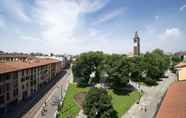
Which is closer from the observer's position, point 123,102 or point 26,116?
point 26,116

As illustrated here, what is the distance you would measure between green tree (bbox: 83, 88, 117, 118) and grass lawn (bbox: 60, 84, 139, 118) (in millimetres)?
6867

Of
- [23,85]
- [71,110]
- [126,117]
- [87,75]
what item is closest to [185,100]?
[126,117]

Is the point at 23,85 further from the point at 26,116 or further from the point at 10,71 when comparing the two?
the point at 26,116

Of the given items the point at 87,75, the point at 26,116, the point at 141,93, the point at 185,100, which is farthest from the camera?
the point at 87,75

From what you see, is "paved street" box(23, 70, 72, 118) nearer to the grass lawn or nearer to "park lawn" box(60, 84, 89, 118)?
"park lawn" box(60, 84, 89, 118)

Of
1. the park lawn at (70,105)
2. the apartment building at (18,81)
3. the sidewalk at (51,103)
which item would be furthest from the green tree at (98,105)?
the apartment building at (18,81)

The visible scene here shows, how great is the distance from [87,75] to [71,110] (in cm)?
2519

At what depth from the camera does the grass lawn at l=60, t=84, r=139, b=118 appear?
45.8 meters

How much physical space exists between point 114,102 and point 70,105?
37.4 ft

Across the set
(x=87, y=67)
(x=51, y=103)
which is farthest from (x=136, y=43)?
(x=51, y=103)

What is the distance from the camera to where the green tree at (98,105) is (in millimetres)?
37725

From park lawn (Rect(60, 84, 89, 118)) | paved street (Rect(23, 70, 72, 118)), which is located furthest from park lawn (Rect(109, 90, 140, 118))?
paved street (Rect(23, 70, 72, 118))

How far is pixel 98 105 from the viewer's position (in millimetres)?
37812

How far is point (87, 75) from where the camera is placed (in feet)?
232
